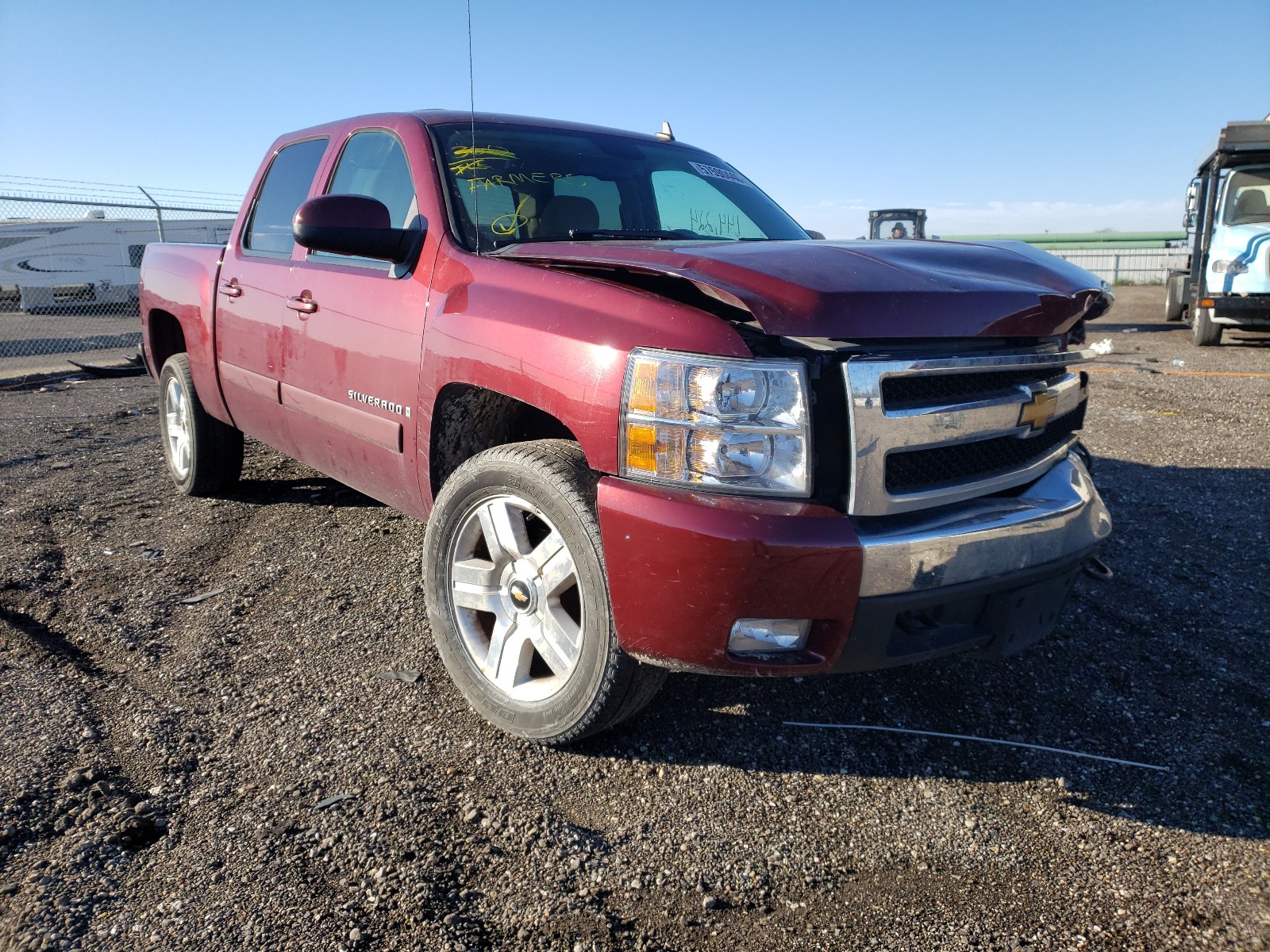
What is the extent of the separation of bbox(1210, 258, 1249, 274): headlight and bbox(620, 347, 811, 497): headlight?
12.5 metres

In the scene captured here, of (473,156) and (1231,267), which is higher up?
(473,156)

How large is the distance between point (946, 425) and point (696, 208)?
184 centimetres

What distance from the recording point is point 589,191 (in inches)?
134

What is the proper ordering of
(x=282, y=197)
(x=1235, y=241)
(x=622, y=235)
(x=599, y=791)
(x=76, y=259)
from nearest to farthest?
(x=599, y=791) < (x=622, y=235) < (x=282, y=197) < (x=1235, y=241) < (x=76, y=259)

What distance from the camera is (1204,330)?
40.4 feet

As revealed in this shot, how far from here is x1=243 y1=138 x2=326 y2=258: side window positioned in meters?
3.97

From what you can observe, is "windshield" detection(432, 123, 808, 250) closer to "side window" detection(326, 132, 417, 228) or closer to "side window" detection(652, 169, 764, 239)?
"side window" detection(652, 169, 764, 239)

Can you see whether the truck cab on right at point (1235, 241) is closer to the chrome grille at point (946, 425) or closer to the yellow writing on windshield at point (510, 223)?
the chrome grille at point (946, 425)

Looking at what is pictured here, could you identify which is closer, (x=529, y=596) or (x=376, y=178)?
(x=529, y=596)

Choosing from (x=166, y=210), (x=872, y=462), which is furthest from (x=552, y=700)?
(x=166, y=210)

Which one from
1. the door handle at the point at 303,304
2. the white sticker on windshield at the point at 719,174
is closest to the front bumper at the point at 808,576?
the door handle at the point at 303,304

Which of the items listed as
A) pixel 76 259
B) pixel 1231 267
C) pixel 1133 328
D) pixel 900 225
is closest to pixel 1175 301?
pixel 1133 328

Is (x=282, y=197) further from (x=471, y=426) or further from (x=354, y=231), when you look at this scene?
(x=471, y=426)

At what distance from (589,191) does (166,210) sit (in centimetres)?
1207
